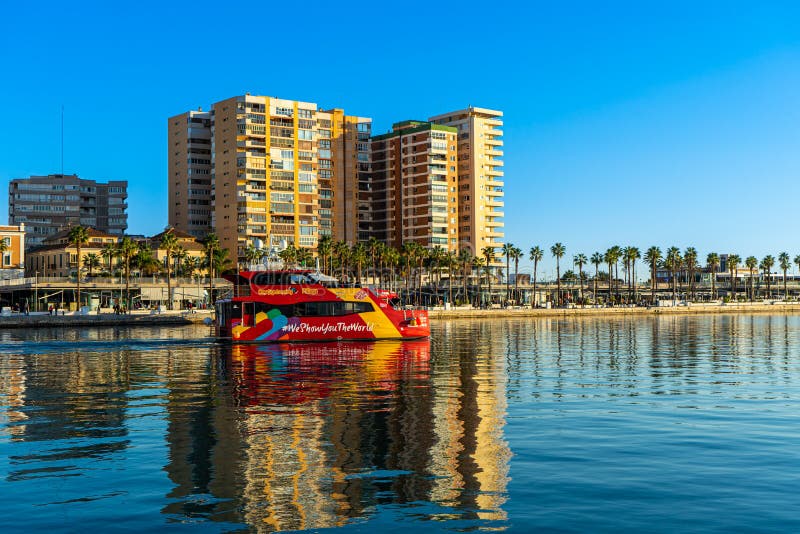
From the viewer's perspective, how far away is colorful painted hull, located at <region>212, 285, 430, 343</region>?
56906 mm

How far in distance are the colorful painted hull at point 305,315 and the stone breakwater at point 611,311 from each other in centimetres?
6352

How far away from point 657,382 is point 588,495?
20768mm

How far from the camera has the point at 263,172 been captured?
545 feet

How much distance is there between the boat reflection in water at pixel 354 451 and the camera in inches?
592

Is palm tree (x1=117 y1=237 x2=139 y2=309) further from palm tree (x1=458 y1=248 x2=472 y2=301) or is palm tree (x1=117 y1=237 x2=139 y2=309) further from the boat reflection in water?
the boat reflection in water

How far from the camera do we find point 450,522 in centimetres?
1412

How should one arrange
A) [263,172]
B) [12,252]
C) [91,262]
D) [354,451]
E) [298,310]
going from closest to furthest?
1. [354,451]
2. [298,310]
3. [91,262]
4. [12,252]
5. [263,172]

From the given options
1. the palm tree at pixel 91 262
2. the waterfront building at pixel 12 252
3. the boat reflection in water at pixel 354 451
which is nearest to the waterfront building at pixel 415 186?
the palm tree at pixel 91 262

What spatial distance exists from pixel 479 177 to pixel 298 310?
446 feet

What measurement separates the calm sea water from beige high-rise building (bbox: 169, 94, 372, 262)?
4951 inches

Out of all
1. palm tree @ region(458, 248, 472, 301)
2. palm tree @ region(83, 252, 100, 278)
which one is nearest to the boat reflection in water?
palm tree @ region(83, 252, 100, 278)

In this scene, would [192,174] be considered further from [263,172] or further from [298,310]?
[298,310]

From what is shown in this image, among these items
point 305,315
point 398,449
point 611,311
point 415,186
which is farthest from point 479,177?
point 398,449

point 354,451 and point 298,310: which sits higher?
point 298,310
